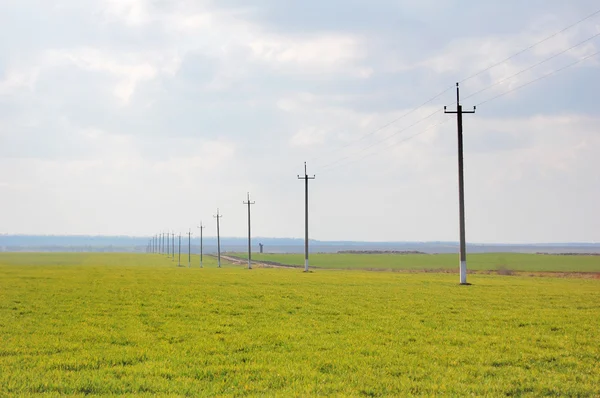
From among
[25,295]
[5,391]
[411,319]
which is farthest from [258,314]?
[25,295]

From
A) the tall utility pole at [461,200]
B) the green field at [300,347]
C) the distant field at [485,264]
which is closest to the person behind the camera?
the green field at [300,347]

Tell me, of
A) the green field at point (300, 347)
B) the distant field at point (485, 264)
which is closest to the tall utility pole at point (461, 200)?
the green field at point (300, 347)

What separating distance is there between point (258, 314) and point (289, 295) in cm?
866

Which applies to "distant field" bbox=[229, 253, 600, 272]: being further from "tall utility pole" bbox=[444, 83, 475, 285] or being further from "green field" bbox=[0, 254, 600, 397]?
"green field" bbox=[0, 254, 600, 397]

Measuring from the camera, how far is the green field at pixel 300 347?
13133 mm

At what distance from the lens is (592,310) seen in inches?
1043

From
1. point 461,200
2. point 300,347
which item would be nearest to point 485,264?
point 461,200

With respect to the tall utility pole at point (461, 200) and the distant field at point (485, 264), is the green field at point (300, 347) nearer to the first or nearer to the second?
the tall utility pole at point (461, 200)

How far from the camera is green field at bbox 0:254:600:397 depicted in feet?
43.1

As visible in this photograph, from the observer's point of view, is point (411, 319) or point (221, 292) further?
→ point (221, 292)

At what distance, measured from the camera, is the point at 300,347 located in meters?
17.4

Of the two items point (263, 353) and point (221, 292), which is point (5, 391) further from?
point (221, 292)

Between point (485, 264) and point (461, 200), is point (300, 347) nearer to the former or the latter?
point (461, 200)

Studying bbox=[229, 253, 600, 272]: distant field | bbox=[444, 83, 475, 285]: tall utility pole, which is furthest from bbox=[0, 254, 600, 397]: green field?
bbox=[229, 253, 600, 272]: distant field
